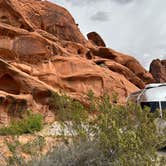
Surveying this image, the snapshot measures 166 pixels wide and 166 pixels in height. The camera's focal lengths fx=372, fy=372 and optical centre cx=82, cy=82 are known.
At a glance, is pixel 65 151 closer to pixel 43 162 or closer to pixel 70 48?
pixel 43 162

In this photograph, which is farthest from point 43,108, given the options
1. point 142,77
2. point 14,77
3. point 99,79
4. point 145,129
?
point 145,129

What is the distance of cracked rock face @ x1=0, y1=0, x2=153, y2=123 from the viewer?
85.9 feet

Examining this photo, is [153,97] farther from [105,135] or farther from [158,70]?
[158,70]

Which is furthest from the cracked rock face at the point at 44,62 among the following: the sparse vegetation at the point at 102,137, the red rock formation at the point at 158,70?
the sparse vegetation at the point at 102,137

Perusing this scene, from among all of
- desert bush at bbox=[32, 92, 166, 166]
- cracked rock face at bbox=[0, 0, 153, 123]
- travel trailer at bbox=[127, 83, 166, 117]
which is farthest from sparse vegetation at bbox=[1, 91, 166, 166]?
cracked rock face at bbox=[0, 0, 153, 123]

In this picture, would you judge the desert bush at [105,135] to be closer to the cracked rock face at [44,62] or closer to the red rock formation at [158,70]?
the cracked rock face at [44,62]

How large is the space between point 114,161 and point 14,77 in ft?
69.7

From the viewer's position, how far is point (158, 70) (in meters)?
57.1

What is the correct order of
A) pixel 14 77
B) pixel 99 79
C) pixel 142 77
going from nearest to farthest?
pixel 14 77
pixel 99 79
pixel 142 77

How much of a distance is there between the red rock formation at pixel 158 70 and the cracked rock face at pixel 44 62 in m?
16.1

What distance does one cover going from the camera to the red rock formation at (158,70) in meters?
55.8

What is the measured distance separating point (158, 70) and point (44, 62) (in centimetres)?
3062

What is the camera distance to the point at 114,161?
18.7 ft

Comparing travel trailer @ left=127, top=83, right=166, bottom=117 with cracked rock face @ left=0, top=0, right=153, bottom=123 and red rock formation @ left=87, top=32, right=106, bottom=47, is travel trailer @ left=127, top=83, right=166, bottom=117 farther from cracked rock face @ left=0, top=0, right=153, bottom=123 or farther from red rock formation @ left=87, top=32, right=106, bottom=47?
red rock formation @ left=87, top=32, right=106, bottom=47
